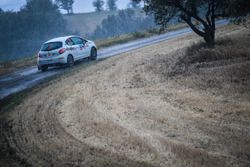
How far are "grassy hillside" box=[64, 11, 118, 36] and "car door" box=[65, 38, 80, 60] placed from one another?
92958 millimetres

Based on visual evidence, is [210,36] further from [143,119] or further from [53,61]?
[143,119]

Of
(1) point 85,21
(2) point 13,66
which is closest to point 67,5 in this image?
(1) point 85,21

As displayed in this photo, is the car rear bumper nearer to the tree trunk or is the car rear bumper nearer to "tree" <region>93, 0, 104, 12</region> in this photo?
the tree trunk

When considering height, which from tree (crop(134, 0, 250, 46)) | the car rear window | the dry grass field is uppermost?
tree (crop(134, 0, 250, 46))

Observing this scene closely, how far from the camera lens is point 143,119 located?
8.16m

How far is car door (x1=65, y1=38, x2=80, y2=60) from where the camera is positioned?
18520 mm

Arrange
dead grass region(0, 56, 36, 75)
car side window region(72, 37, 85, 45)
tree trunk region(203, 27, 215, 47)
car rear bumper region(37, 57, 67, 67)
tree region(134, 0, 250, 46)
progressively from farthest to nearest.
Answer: dead grass region(0, 56, 36, 75), car side window region(72, 37, 85, 45), car rear bumper region(37, 57, 67, 67), tree trunk region(203, 27, 215, 47), tree region(134, 0, 250, 46)

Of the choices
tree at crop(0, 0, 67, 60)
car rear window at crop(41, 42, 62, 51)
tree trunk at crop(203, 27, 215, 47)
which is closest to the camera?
tree trunk at crop(203, 27, 215, 47)

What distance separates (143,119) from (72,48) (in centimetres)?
1146

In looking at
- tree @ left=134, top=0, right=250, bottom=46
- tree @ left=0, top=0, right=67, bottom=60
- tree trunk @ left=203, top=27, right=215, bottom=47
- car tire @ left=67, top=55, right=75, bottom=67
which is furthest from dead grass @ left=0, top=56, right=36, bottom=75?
tree @ left=0, top=0, right=67, bottom=60

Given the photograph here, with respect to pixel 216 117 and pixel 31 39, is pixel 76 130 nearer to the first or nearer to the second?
pixel 216 117

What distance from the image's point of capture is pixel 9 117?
9570mm

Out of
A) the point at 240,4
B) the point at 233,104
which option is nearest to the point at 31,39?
the point at 240,4

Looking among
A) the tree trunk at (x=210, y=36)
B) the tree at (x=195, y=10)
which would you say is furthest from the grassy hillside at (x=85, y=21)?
the tree trunk at (x=210, y=36)
